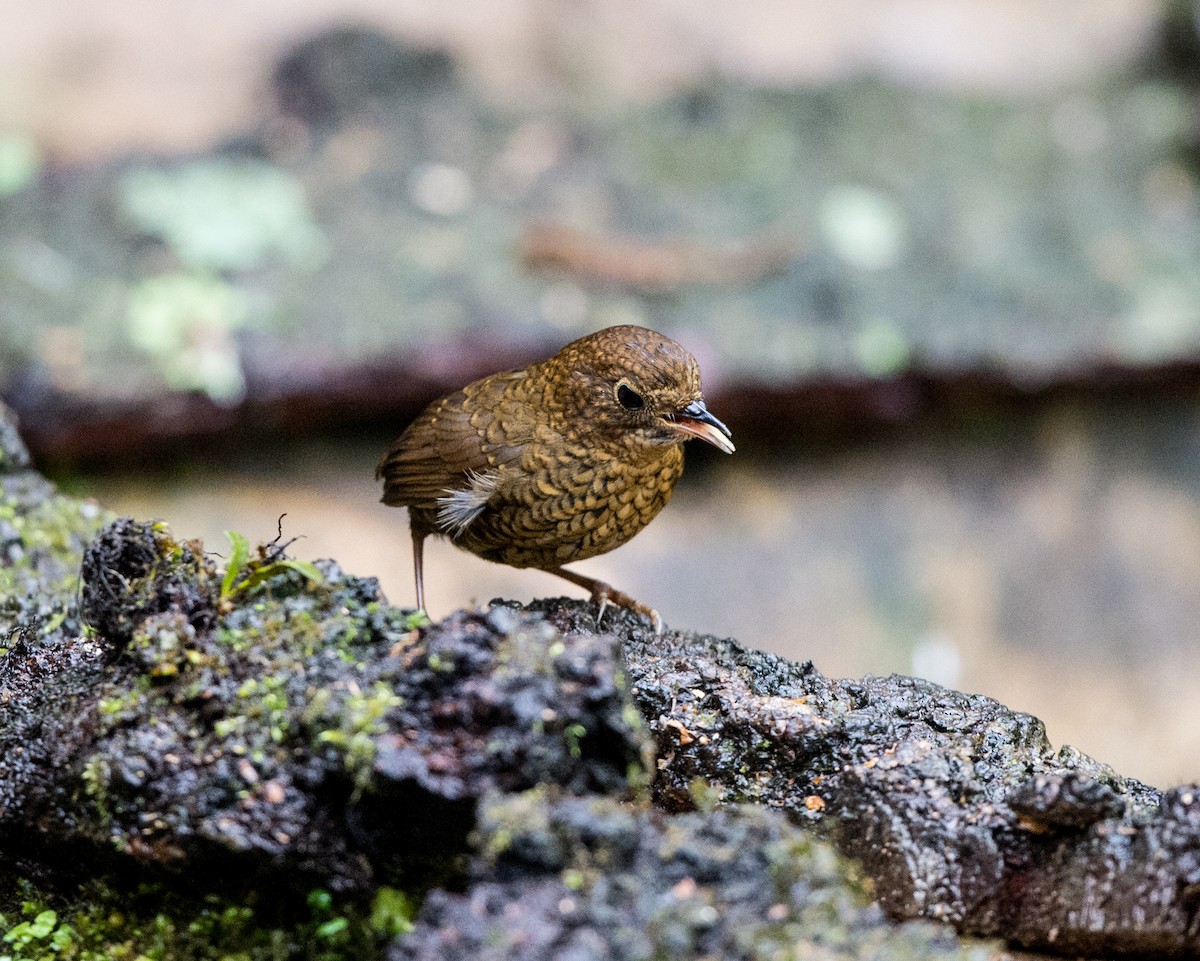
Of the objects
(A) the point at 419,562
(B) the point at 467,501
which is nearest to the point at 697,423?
(B) the point at 467,501

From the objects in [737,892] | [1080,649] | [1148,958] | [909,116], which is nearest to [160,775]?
[737,892]

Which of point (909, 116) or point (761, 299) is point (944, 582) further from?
point (909, 116)

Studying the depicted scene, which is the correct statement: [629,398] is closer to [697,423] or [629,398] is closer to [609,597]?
[697,423]

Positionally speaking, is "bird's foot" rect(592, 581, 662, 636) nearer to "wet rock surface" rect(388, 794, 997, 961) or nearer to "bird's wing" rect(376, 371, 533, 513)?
"bird's wing" rect(376, 371, 533, 513)

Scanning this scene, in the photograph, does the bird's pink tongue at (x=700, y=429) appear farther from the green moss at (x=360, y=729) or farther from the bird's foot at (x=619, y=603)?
the green moss at (x=360, y=729)

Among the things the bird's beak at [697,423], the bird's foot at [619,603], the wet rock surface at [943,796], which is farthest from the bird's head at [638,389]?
the wet rock surface at [943,796]

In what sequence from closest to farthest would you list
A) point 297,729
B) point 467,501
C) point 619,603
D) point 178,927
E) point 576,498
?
point 297,729 → point 178,927 → point 576,498 → point 467,501 → point 619,603
